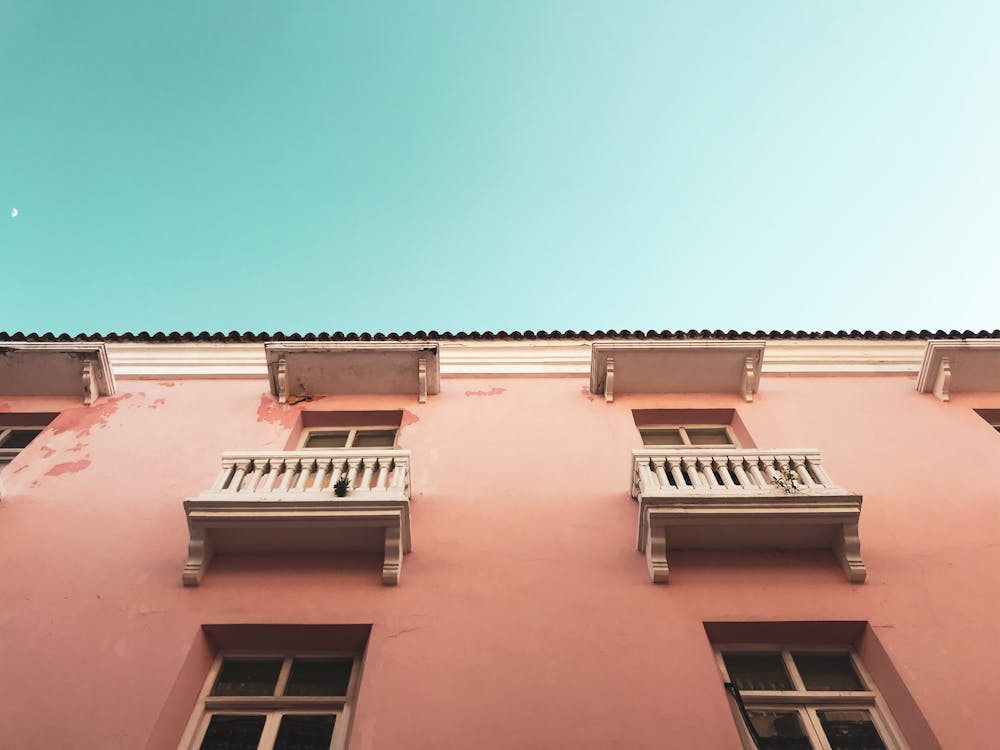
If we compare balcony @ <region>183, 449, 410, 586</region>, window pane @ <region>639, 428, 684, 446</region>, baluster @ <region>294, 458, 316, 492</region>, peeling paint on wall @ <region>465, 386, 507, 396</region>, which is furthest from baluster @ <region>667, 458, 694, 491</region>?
baluster @ <region>294, 458, 316, 492</region>

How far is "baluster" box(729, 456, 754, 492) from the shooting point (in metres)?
6.46

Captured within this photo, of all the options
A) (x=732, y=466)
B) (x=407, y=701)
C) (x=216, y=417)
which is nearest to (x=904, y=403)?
(x=732, y=466)

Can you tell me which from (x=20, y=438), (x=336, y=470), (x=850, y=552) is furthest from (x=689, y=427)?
(x=20, y=438)

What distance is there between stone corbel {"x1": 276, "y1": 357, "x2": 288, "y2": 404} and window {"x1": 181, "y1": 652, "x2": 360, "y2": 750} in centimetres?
437

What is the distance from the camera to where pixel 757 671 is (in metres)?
5.64

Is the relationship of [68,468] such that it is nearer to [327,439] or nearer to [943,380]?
[327,439]

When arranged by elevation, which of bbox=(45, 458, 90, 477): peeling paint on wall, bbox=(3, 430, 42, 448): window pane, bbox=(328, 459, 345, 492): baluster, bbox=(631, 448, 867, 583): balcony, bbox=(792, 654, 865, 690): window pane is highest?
bbox=(3, 430, 42, 448): window pane

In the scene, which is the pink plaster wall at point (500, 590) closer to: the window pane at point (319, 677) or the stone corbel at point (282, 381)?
the window pane at point (319, 677)

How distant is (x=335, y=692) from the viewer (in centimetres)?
553

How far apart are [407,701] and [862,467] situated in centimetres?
594

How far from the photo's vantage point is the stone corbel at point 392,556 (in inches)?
240

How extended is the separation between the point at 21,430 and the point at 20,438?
185 mm

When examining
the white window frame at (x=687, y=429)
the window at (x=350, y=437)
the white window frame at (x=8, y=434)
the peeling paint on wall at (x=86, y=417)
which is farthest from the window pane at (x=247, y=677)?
the white window frame at (x=687, y=429)

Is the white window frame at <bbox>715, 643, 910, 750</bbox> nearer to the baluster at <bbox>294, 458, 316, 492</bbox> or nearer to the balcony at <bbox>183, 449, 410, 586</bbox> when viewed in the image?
the balcony at <bbox>183, 449, 410, 586</bbox>
